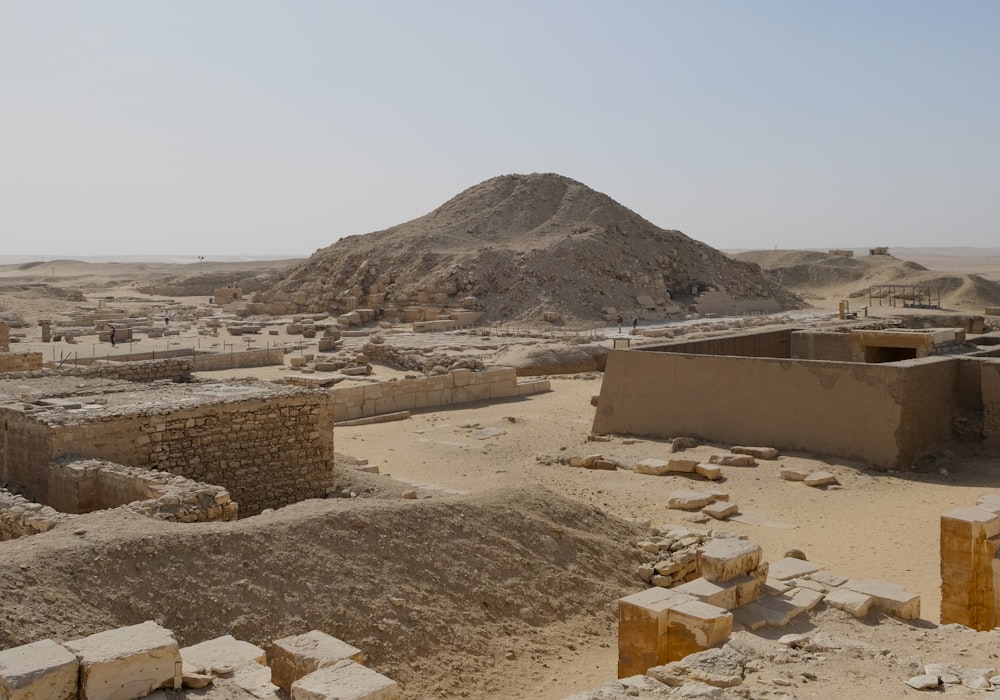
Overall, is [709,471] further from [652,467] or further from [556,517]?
[556,517]

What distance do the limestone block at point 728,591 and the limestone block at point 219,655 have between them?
3326mm

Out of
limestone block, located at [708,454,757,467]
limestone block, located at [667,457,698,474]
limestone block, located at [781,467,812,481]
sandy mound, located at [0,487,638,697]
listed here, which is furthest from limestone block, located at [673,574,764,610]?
limestone block, located at [708,454,757,467]

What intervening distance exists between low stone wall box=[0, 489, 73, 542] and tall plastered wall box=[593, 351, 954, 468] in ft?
34.3

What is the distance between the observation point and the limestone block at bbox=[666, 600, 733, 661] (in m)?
6.18

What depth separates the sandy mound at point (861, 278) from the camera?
52.0m

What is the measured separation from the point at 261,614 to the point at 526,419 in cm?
1153

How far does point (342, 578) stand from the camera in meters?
7.15

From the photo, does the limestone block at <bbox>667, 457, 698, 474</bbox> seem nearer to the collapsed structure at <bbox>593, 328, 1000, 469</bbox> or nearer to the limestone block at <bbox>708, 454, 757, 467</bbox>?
the limestone block at <bbox>708, 454, 757, 467</bbox>

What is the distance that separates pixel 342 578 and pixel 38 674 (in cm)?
299

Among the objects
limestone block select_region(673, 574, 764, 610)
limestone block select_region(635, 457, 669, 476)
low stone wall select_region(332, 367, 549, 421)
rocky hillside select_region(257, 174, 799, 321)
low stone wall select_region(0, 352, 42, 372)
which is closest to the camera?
limestone block select_region(673, 574, 764, 610)

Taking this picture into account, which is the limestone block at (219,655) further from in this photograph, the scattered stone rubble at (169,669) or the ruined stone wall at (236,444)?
the ruined stone wall at (236,444)

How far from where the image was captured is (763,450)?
13836 mm

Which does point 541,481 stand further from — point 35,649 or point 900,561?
point 35,649

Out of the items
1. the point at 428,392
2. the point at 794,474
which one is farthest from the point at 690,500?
the point at 428,392
